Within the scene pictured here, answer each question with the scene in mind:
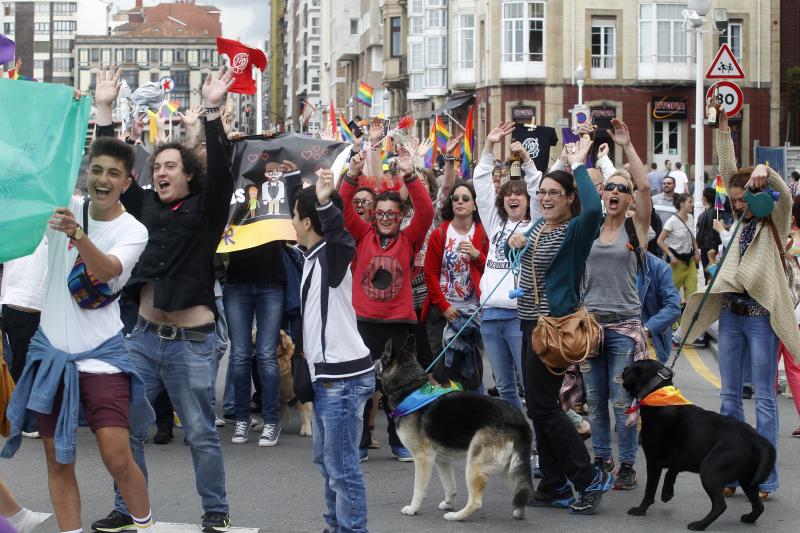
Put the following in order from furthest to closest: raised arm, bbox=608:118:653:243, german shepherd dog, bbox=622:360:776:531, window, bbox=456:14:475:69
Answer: window, bbox=456:14:475:69 → raised arm, bbox=608:118:653:243 → german shepherd dog, bbox=622:360:776:531

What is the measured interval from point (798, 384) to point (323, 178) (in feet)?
13.7

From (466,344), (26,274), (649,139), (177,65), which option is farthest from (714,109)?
(177,65)

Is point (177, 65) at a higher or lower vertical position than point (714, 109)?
higher

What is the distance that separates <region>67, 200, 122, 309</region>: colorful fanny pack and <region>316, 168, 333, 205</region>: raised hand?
1.06 metres

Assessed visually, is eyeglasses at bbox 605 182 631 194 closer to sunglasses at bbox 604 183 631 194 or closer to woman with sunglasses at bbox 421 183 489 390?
sunglasses at bbox 604 183 631 194

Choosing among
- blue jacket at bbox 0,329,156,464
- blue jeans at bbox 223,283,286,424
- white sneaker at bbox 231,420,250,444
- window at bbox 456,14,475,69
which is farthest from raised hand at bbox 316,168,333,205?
window at bbox 456,14,475,69

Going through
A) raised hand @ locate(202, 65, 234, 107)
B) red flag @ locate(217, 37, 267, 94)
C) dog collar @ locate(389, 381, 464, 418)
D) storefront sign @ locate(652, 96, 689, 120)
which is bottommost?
dog collar @ locate(389, 381, 464, 418)

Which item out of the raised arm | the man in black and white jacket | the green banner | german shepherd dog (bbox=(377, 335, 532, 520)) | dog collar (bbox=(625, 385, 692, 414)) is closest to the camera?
the green banner

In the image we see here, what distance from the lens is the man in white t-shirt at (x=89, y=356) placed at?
5.93m

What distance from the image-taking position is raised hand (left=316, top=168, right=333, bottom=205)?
19.9 feet

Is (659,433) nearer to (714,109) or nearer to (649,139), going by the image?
(714,109)

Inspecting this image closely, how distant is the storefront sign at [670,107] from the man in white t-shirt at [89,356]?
46.8m

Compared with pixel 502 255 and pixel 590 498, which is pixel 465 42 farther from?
pixel 590 498

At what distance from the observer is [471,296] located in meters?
9.62
